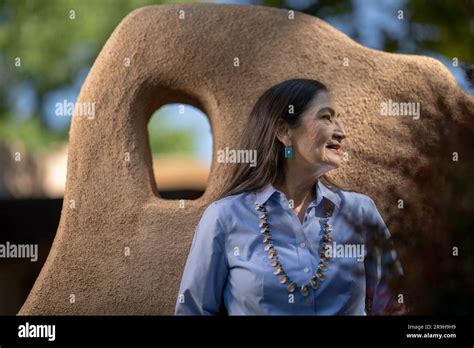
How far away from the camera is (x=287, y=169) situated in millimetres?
3439

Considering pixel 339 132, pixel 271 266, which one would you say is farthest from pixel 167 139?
pixel 271 266

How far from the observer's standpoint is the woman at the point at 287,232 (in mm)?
3156

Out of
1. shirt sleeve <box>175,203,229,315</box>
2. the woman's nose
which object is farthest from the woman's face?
shirt sleeve <box>175,203,229,315</box>

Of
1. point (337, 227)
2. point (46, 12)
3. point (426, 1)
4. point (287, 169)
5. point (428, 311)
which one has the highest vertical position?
point (46, 12)

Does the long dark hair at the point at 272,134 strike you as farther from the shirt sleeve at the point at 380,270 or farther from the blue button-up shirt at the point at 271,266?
the shirt sleeve at the point at 380,270

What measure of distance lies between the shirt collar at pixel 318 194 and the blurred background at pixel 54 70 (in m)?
0.90

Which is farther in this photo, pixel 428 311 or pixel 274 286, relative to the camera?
pixel 274 286

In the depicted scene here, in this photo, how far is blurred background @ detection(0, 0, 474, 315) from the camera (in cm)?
428

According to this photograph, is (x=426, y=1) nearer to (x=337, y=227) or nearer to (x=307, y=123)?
(x=307, y=123)

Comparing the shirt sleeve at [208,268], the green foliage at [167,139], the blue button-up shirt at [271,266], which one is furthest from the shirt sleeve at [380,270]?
the green foliage at [167,139]

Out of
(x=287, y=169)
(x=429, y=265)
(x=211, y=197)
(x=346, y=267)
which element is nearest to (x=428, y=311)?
(x=429, y=265)

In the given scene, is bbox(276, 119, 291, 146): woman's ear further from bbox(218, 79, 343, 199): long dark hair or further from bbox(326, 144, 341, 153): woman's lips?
bbox(326, 144, 341, 153): woman's lips

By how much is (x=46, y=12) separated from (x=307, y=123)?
3601 mm

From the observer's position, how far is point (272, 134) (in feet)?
11.1
